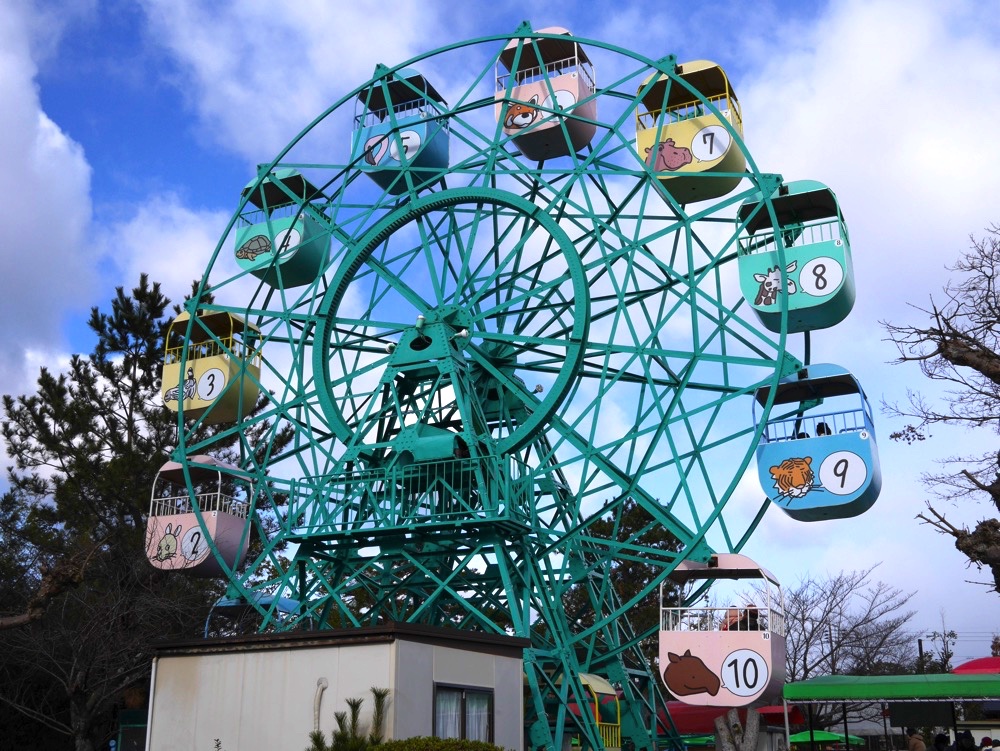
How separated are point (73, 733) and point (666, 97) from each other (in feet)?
69.5

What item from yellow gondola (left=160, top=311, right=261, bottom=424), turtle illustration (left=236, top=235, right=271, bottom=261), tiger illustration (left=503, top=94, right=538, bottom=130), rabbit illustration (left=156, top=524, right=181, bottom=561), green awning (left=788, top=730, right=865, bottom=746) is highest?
tiger illustration (left=503, top=94, right=538, bottom=130)

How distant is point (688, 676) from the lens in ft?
64.2

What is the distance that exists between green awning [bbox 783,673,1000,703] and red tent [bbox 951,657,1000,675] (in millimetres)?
1628

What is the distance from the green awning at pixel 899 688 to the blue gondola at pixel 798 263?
6.59 m

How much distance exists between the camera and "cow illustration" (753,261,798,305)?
2144 cm

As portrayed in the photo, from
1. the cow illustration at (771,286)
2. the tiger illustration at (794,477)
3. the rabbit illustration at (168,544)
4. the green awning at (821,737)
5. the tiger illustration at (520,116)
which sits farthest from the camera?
the green awning at (821,737)

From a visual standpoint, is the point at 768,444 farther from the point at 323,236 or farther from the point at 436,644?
the point at 323,236

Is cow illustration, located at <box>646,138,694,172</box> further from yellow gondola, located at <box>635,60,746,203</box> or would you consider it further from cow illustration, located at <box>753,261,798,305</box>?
cow illustration, located at <box>753,261,798,305</box>

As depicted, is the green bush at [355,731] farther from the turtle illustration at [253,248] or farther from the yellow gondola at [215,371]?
the turtle illustration at [253,248]

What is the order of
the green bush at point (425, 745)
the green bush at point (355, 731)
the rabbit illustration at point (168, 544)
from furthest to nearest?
the rabbit illustration at point (168, 544)
the green bush at point (355, 731)
the green bush at point (425, 745)

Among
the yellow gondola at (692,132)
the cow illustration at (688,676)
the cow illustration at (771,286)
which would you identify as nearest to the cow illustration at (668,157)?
the yellow gondola at (692,132)

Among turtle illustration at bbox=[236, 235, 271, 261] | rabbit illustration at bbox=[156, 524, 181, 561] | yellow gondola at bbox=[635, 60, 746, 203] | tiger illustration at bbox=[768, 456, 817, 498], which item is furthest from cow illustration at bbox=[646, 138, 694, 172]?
rabbit illustration at bbox=[156, 524, 181, 561]

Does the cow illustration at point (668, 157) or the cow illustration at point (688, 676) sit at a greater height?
the cow illustration at point (668, 157)

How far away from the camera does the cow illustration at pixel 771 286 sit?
21.4 metres
